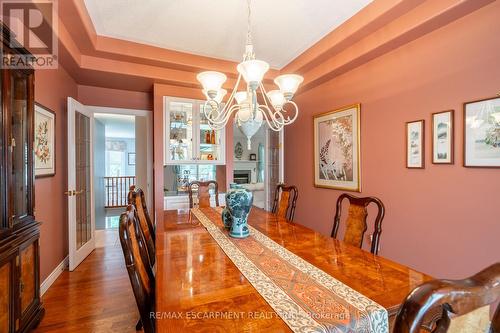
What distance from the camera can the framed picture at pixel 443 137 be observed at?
1.99 m

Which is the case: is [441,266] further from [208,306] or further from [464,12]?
[208,306]

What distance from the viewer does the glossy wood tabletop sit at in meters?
0.83

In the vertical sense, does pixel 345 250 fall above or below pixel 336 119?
below

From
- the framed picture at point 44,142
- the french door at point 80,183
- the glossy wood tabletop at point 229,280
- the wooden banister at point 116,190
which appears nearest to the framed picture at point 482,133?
the glossy wood tabletop at point 229,280

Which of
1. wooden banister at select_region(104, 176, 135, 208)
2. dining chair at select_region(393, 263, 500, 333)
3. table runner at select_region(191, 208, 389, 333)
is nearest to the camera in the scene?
dining chair at select_region(393, 263, 500, 333)

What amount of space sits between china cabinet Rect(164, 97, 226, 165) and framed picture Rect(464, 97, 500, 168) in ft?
9.25

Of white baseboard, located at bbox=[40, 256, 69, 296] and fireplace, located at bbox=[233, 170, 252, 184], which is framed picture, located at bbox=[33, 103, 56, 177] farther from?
fireplace, located at bbox=[233, 170, 252, 184]

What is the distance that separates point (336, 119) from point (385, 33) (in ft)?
3.56

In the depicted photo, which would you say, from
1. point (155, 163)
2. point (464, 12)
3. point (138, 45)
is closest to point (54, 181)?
point (155, 163)

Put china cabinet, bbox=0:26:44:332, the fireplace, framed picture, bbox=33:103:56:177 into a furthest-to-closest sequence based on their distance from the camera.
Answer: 1. the fireplace
2. framed picture, bbox=33:103:56:177
3. china cabinet, bbox=0:26:44:332

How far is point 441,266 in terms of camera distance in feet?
6.78

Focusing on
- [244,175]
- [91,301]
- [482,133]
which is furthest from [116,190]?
[482,133]

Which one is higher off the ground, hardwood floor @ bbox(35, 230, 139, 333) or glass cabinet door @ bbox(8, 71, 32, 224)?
glass cabinet door @ bbox(8, 71, 32, 224)

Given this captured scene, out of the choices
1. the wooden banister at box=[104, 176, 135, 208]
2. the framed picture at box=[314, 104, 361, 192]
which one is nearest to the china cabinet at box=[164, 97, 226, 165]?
the framed picture at box=[314, 104, 361, 192]
